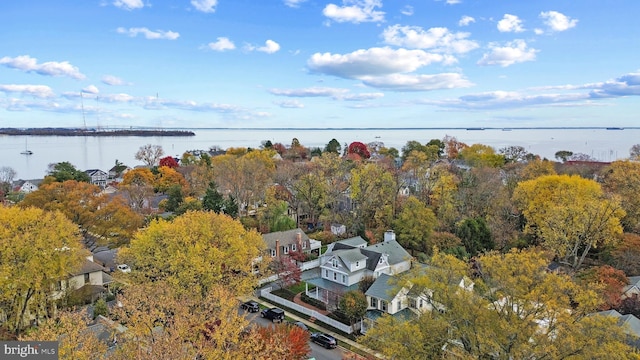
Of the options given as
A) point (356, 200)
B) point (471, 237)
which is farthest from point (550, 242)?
point (356, 200)

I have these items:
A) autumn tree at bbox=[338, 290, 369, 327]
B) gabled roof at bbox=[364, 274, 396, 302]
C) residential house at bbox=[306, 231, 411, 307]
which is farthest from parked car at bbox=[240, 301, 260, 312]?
gabled roof at bbox=[364, 274, 396, 302]

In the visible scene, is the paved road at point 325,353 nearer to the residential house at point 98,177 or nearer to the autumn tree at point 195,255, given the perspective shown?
the autumn tree at point 195,255

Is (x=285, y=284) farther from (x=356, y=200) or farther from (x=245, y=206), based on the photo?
(x=245, y=206)

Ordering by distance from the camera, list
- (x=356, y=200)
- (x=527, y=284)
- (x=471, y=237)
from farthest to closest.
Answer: (x=356, y=200), (x=471, y=237), (x=527, y=284)

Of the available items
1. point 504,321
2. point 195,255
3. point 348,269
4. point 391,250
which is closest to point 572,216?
point 391,250

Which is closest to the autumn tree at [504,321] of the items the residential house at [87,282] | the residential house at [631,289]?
the residential house at [631,289]

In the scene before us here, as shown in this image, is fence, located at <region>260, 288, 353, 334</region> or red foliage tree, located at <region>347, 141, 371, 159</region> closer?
fence, located at <region>260, 288, 353, 334</region>

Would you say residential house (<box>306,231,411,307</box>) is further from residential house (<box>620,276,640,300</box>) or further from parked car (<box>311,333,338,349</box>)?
residential house (<box>620,276,640,300</box>)
